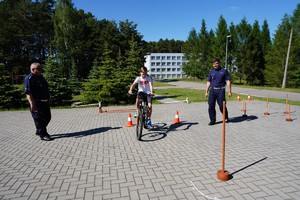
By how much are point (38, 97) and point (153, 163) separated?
3.92m

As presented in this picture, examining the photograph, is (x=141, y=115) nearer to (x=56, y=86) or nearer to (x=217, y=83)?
(x=217, y=83)

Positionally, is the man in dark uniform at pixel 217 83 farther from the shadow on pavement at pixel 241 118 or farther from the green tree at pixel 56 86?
the green tree at pixel 56 86

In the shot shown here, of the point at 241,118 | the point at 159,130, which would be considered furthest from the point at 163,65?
the point at 159,130

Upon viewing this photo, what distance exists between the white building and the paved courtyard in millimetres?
87158

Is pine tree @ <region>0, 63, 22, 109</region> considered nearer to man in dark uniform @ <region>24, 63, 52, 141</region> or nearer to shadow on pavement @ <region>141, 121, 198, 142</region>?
man in dark uniform @ <region>24, 63, 52, 141</region>

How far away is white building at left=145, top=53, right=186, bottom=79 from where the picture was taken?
95.1 metres

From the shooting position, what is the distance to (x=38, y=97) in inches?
254

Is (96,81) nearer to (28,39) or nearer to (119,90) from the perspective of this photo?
(119,90)

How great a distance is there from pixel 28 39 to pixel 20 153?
54.5 meters

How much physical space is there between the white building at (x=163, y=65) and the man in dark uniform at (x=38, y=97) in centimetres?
8769

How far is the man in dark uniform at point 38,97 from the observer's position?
6191 mm

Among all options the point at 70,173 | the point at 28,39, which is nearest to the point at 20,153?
the point at 70,173

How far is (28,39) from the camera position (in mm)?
51844

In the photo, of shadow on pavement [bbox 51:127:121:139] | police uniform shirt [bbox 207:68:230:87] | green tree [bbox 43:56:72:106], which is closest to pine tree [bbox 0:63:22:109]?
green tree [bbox 43:56:72:106]
